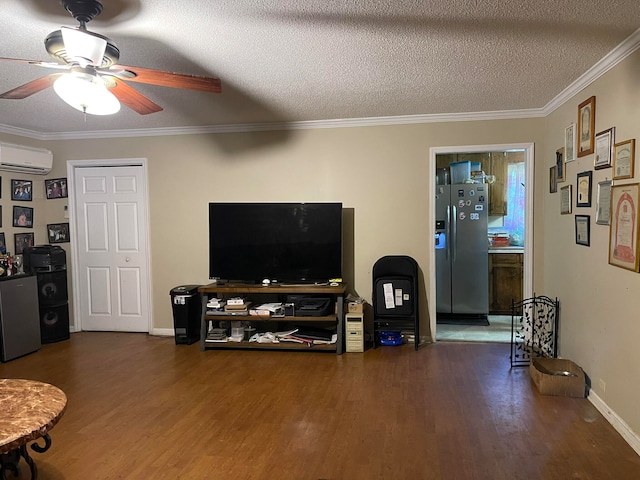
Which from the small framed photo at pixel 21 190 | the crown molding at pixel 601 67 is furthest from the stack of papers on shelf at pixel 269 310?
the crown molding at pixel 601 67

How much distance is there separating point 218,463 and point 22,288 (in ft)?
10.4

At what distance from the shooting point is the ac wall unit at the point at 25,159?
459cm

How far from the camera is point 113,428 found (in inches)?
115

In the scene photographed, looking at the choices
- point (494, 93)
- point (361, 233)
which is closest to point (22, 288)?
point (361, 233)

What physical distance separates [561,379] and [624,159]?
5.29ft

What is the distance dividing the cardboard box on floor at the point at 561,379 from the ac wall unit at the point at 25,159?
17.6ft

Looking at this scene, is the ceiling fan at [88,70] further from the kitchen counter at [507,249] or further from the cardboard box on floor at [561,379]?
the kitchen counter at [507,249]

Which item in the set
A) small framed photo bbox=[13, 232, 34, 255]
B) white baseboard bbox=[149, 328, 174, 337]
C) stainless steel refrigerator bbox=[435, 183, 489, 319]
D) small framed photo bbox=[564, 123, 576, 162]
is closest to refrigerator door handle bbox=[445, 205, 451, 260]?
stainless steel refrigerator bbox=[435, 183, 489, 319]

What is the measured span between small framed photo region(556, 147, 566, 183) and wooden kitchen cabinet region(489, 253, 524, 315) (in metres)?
1.99

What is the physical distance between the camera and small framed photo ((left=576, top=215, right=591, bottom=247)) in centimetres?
324

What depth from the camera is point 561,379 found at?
326 cm

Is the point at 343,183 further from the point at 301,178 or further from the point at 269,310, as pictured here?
the point at 269,310

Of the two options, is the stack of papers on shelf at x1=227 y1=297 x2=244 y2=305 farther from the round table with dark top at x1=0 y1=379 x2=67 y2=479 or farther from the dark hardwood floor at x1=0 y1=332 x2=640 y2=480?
the round table with dark top at x1=0 y1=379 x2=67 y2=479

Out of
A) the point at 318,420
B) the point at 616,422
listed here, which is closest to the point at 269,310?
the point at 318,420
